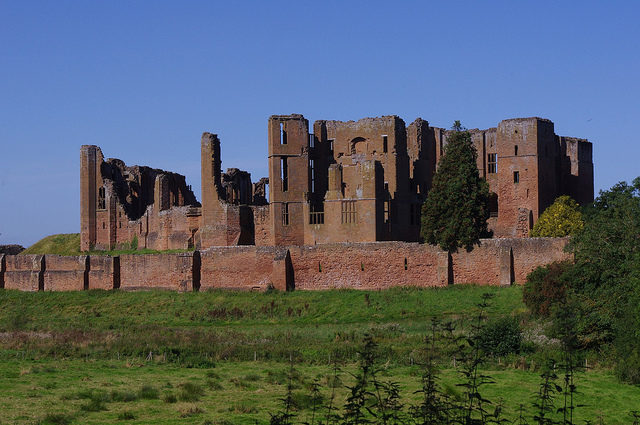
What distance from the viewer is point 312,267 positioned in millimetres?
48531

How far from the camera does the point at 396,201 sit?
54562mm

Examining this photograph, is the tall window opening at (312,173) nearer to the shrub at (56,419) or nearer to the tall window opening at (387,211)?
the tall window opening at (387,211)

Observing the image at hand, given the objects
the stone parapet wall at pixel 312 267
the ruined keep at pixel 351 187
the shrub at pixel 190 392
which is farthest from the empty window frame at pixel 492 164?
the shrub at pixel 190 392

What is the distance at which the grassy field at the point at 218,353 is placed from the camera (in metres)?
25.2

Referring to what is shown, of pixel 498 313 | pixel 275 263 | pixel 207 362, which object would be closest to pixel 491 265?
pixel 498 313

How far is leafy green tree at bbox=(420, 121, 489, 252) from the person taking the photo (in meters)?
46.2

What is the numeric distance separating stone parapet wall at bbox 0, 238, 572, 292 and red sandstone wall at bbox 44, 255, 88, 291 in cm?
5

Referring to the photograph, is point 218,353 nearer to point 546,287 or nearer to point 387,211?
point 546,287

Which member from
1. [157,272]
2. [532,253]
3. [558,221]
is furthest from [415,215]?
[157,272]

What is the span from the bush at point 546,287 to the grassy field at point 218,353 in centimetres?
69

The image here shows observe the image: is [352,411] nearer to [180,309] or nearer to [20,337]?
[20,337]

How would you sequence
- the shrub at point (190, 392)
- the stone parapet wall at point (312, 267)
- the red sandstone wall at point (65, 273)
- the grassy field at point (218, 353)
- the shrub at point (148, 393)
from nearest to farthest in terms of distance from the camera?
the grassy field at point (218, 353)
the shrub at point (190, 392)
the shrub at point (148, 393)
the stone parapet wall at point (312, 267)
the red sandstone wall at point (65, 273)

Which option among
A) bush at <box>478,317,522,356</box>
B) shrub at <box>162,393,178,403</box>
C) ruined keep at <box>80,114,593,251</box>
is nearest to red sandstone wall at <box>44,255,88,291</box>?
ruined keep at <box>80,114,593,251</box>

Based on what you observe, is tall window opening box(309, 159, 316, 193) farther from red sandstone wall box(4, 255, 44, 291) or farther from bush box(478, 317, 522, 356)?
bush box(478, 317, 522, 356)
